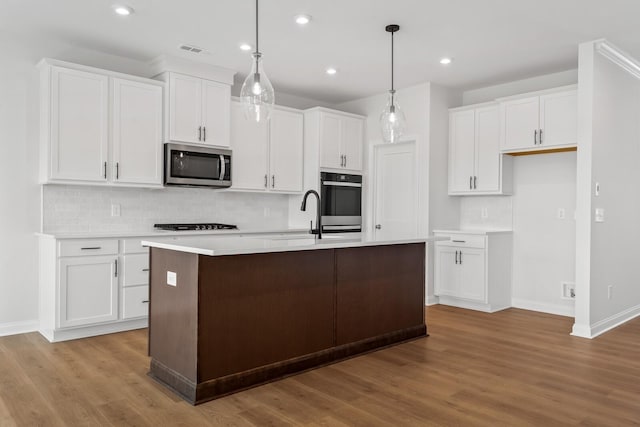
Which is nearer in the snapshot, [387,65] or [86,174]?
[86,174]

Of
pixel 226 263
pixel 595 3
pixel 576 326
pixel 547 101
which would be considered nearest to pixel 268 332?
pixel 226 263

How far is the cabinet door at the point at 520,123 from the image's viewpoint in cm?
512

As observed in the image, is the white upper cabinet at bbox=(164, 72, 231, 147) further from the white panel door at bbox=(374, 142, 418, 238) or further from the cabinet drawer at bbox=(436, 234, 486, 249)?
the cabinet drawer at bbox=(436, 234, 486, 249)

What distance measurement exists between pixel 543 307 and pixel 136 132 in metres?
4.79

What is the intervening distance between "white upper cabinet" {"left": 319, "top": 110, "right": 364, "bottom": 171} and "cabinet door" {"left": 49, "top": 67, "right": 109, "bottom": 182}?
2.64 m

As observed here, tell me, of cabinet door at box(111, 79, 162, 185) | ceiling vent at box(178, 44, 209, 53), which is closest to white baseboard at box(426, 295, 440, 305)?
cabinet door at box(111, 79, 162, 185)

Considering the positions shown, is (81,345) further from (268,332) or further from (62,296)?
(268,332)

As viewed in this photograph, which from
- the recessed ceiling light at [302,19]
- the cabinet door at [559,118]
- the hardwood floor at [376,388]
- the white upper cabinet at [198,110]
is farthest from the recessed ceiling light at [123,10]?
the cabinet door at [559,118]

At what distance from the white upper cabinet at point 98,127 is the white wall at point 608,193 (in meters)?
4.08

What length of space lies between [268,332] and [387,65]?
3.27 metres

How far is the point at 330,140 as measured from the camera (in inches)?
241

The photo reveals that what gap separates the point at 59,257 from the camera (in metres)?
3.98

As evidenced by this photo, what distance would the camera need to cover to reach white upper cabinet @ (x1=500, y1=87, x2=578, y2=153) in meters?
4.84

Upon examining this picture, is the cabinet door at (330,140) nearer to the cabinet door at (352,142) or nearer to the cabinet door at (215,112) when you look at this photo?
the cabinet door at (352,142)
